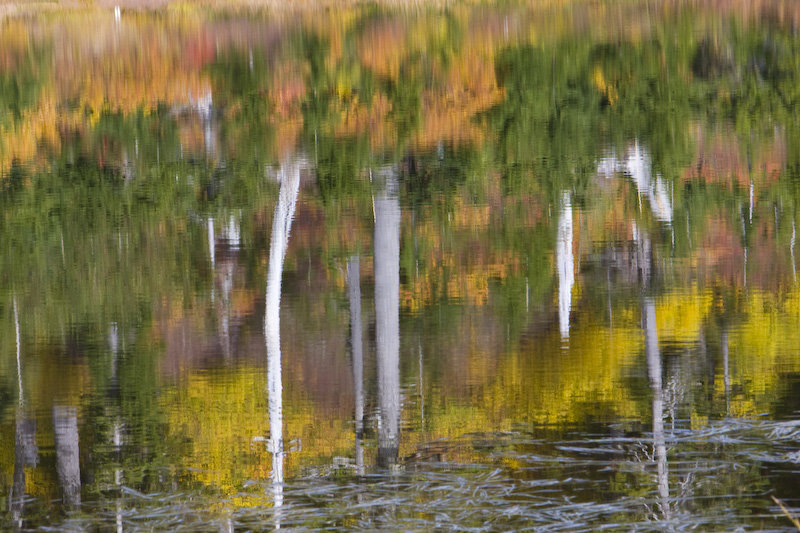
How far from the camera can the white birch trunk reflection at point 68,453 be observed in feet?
22.4

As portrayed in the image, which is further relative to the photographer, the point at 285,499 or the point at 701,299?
the point at 701,299

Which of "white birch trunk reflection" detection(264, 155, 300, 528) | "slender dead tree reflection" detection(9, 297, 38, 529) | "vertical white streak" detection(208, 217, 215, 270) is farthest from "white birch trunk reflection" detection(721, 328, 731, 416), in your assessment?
"vertical white streak" detection(208, 217, 215, 270)

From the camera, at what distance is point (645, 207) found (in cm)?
1434

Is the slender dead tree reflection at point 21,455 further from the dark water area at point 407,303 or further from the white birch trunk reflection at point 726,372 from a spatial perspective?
the white birch trunk reflection at point 726,372

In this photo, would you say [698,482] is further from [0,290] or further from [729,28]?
[729,28]

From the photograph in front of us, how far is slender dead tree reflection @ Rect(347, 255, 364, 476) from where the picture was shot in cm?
741

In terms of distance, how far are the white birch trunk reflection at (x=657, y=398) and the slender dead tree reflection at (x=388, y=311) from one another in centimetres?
143

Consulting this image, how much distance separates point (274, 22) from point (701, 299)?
86.2 feet

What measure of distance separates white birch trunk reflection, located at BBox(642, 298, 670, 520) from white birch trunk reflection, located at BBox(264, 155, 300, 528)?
1.92 meters

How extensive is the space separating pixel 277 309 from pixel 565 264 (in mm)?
2831

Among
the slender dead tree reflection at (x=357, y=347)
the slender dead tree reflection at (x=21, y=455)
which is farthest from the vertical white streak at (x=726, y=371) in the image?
the slender dead tree reflection at (x=21, y=455)

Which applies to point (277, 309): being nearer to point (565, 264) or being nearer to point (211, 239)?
point (565, 264)

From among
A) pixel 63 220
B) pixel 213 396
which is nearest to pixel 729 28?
pixel 63 220

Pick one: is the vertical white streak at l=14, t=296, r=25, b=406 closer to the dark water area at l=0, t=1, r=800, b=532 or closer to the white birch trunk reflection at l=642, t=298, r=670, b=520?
the dark water area at l=0, t=1, r=800, b=532
